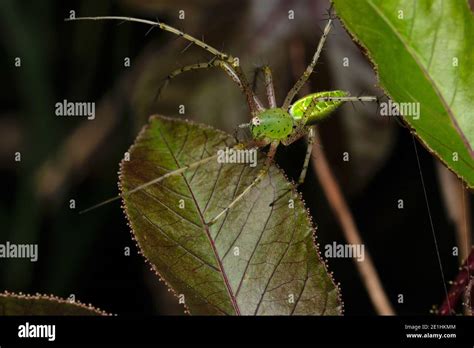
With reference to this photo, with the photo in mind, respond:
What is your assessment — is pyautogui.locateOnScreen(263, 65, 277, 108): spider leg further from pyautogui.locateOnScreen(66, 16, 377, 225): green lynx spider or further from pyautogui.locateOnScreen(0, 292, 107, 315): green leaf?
pyautogui.locateOnScreen(0, 292, 107, 315): green leaf

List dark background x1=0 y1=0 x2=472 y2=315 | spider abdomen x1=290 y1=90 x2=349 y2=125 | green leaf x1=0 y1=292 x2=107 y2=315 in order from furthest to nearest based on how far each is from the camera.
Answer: dark background x1=0 y1=0 x2=472 y2=315
spider abdomen x1=290 y1=90 x2=349 y2=125
green leaf x1=0 y1=292 x2=107 y2=315

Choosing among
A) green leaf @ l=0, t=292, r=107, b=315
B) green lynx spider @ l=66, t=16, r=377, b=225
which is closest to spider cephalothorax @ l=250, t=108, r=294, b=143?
green lynx spider @ l=66, t=16, r=377, b=225

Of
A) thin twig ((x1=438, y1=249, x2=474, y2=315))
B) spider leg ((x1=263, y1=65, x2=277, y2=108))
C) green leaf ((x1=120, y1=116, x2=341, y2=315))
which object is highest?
spider leg ((x1=263, y1=65, x2=277, y2=108))

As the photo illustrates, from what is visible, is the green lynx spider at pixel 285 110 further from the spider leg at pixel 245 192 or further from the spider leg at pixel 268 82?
the spider leg at pixel 245 192

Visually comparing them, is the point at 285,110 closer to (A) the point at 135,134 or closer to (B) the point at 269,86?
(B) the point at 269,86

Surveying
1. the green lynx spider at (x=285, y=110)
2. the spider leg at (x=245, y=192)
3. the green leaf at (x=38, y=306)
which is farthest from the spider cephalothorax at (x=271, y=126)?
the green leaf at (x=38, y=306)

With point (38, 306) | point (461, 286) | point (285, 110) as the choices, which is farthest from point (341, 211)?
point (38, 306)
